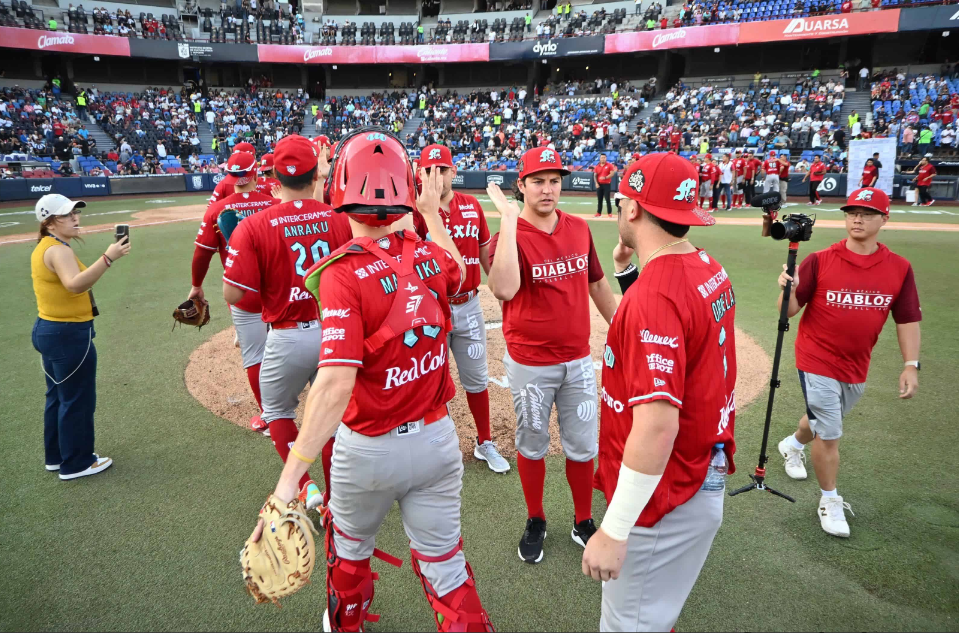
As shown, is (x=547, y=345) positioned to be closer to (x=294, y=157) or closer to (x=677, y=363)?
(x=677, y=363)

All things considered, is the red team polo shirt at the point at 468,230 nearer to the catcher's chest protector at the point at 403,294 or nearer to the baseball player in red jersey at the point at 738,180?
the catcher's chest protector at the point at 403,294

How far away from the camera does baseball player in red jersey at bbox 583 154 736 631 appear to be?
2.03 m

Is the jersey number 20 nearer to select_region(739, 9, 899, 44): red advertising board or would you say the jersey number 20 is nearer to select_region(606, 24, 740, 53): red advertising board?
select_region(606, 24, 740, 53): red advertising board

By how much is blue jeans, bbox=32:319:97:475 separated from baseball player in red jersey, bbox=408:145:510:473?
302 cm

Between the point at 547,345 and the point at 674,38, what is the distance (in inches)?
1494

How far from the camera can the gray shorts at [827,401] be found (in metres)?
4.05

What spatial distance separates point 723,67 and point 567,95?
10663 mm

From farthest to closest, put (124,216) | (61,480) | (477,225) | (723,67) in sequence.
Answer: (723,67), (124,216), (477,225), (61,480)

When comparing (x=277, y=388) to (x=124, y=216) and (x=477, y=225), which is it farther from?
(x=124, y=216)

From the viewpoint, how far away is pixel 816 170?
21344 millimetres

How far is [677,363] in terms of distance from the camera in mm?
2033

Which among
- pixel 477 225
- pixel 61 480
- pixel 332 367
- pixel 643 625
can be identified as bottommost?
pixel 61 480

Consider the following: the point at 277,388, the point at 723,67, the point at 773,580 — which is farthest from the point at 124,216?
the point at 723,67

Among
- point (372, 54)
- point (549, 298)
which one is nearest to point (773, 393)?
point (549, 298)
